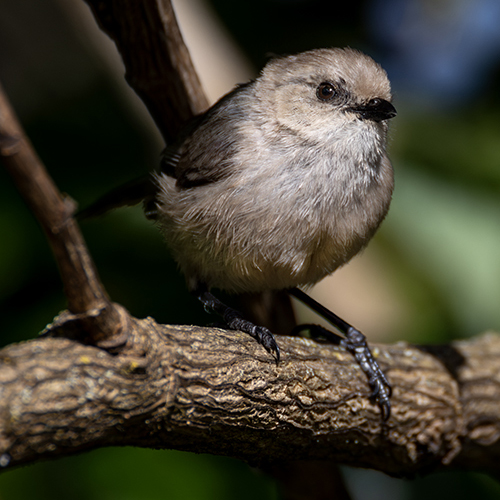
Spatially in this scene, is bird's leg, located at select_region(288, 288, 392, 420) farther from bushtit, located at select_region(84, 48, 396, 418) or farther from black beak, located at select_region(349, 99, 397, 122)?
black beak, located at select_region(349, 99, 397, 122)

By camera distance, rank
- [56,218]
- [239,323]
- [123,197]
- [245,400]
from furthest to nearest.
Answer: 1. [123,197]
2. [239,323]
3. [245,400]
4. [56,218]

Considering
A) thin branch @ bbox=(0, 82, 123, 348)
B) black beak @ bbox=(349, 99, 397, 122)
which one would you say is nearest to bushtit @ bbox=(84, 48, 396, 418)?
black beak @ bbox=(349, 99, 397, 122)

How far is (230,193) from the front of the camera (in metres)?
2.59

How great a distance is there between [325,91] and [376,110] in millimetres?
277

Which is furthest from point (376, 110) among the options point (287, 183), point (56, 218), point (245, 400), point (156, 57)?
point (56, 218)

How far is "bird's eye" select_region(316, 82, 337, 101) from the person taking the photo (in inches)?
106

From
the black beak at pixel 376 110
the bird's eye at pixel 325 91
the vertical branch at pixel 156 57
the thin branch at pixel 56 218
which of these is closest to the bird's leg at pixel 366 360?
the black beak at pixel 376 110

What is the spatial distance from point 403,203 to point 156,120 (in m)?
1.88

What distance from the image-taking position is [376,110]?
103 inches

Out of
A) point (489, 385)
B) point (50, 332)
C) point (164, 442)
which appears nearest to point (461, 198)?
point (489, 385)

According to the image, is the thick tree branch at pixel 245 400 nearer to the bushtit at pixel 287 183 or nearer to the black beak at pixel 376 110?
the bushtit at pixel 287 183

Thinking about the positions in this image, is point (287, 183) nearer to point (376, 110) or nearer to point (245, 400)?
point (376, 110)

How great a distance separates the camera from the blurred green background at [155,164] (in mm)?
2996

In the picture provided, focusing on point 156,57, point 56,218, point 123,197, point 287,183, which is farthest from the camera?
point 123,197
